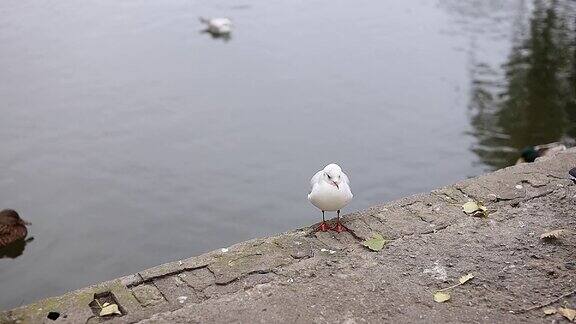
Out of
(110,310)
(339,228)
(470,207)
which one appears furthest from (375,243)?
(110,310)

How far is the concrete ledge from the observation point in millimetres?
3768

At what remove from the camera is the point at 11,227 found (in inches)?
303

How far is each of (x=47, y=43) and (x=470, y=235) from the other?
10.3 meters

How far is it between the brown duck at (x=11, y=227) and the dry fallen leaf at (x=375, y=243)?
191 inches

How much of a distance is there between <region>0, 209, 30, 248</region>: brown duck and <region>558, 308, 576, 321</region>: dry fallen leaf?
6060mm

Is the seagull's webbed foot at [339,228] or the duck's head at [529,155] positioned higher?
the seagull's webbed foot at [339,228]

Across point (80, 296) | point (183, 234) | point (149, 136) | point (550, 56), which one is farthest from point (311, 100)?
point (80, 296)

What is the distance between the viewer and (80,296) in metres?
3.93

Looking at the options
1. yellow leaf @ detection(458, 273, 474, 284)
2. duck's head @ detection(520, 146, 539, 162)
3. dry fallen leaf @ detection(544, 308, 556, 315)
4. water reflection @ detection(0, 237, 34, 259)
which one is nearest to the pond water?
water reflection @ detection(0, 237, 34, 259)

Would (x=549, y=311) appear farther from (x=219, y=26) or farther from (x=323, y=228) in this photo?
(x=219, y=26)

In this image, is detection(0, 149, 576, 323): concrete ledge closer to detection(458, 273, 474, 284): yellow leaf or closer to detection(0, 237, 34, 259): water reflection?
detection(458, 273, 474, 284): yellow leaf

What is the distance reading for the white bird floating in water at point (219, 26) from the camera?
13.4 m

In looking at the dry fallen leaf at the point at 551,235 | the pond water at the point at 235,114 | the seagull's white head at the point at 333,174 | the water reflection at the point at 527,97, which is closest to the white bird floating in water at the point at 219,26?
the pond water at the point at 235,114

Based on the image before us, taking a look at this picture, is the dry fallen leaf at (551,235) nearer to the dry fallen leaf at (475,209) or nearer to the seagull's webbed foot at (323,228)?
the dry fallen leaf at (475,209)
